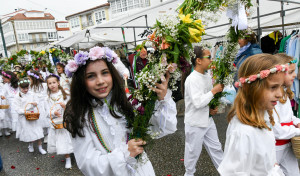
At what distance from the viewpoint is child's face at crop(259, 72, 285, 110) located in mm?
1740

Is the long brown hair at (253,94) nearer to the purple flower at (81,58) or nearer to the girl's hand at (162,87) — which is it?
the girl's hand at (162,87)

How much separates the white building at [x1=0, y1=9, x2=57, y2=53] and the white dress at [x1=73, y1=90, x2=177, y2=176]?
234ft

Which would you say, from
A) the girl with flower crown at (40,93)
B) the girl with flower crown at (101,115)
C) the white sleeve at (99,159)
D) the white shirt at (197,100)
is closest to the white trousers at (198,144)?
the white shirt at (197,100)

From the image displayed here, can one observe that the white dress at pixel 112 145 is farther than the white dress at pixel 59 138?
No

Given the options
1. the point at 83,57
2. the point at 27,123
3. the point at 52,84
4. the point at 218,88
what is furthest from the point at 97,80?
the point at 27,123

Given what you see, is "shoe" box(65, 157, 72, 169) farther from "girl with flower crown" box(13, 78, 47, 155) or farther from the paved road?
"girl with flower crown" box(13, 78, 47, 155)

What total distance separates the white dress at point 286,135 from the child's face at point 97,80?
1.88 meters

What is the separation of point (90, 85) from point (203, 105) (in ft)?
5.54

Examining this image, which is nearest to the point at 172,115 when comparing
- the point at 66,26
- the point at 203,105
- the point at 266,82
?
the point at 266,82

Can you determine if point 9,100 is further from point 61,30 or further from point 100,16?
point 61,30

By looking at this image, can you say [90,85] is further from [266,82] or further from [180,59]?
[266,82]

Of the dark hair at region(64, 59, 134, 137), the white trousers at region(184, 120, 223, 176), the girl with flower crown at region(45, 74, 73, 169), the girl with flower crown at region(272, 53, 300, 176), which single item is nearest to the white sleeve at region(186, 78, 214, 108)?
the white trousers at region(184, 120, 223, 176)

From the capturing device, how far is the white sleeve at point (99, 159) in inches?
64.2

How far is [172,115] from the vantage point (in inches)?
73.9
